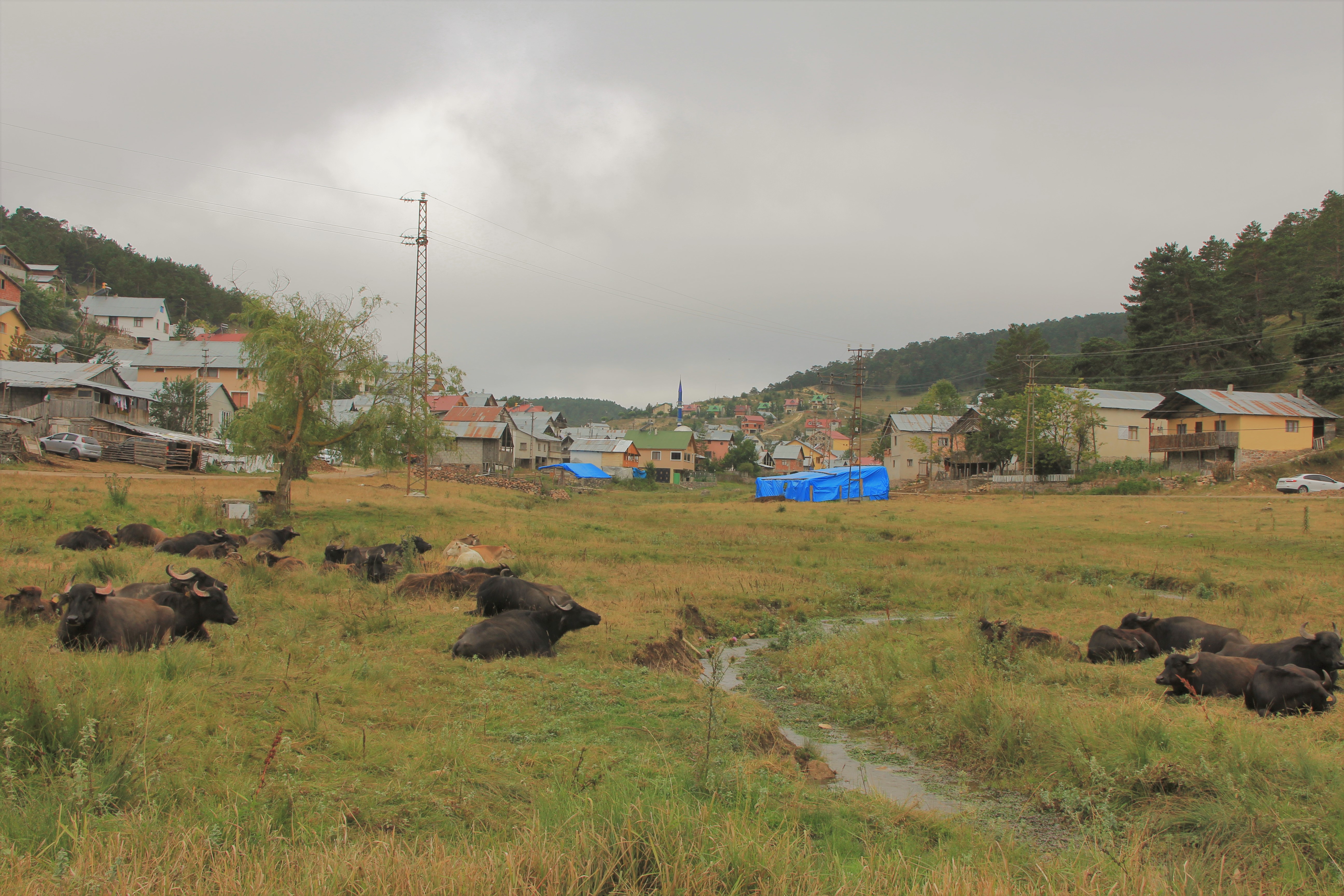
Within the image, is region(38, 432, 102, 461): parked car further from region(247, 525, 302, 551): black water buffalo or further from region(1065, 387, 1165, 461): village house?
region(1065, 387, 1165, 461): village house

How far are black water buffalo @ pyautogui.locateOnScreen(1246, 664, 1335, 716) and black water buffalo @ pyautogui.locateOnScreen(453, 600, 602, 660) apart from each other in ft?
25.6

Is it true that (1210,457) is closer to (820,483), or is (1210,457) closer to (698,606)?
(820,483)

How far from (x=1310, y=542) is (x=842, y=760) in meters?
22.0

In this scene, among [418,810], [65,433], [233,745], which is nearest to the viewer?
[418,810]

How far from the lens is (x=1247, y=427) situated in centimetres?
5562

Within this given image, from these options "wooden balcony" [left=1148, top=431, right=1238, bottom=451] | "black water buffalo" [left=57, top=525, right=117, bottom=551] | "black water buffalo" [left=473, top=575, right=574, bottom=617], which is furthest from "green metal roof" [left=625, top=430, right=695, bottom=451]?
"black water buffalo" [left=473, top=575, right=574, bottom=617]

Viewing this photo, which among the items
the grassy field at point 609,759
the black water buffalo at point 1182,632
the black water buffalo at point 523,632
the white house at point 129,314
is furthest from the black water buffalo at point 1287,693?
the white house at point 129,314

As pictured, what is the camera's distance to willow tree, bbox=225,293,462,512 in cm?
2588

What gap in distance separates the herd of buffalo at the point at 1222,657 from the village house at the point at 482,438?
5852 centimetres

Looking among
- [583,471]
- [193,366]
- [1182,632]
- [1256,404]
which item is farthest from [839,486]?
[193,366]

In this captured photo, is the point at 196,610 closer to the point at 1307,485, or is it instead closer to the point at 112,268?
the point at 1307,485

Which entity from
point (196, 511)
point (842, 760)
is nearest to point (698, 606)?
point (842, 760)

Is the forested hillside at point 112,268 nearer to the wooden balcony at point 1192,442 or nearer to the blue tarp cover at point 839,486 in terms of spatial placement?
the blue tarp cover at point 839,486

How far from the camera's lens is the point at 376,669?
838cm
